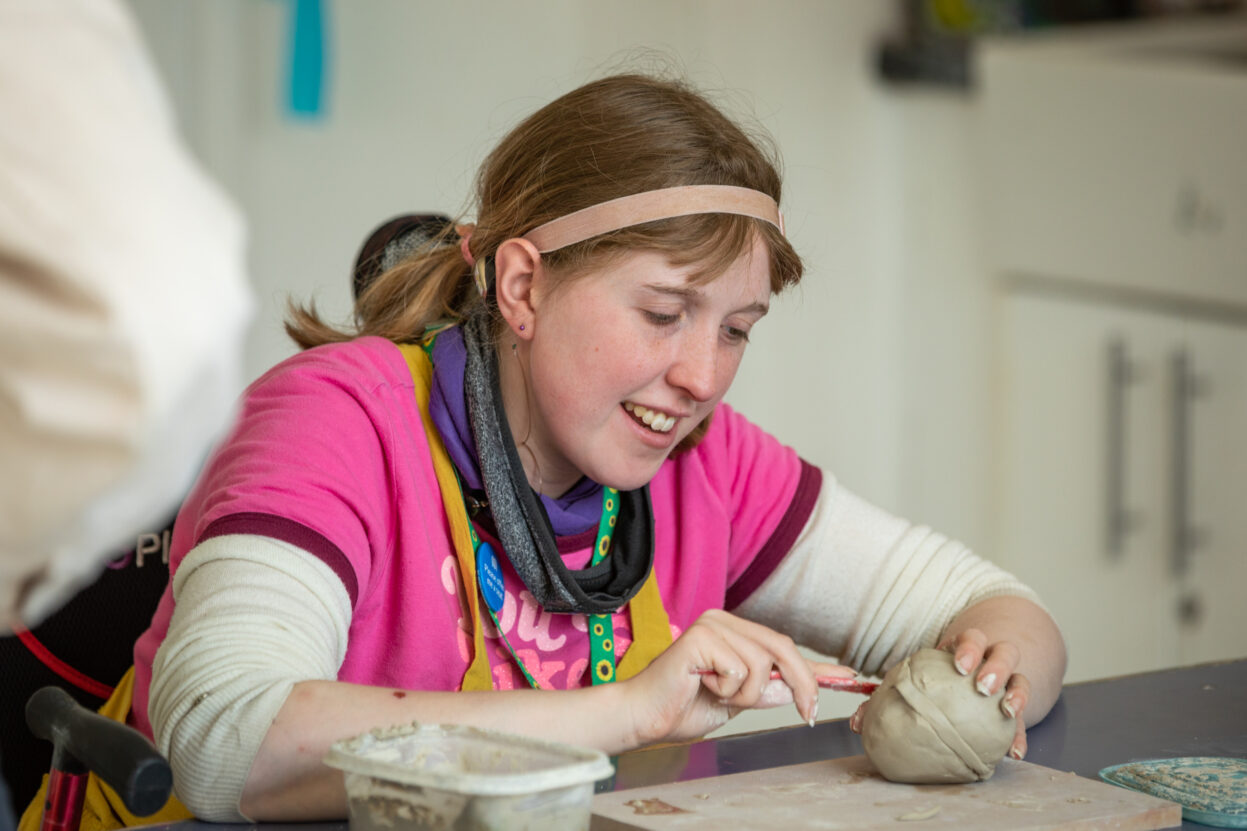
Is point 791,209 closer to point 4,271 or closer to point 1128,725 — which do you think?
point 1128,725

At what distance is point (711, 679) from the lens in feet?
3.04

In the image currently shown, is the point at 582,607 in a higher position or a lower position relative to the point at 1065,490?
higher

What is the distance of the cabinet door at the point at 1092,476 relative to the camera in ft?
9.45

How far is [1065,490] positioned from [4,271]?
2.88 metres

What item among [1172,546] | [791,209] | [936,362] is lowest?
[1172,546]

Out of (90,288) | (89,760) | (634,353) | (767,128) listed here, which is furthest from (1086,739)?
(767,128)

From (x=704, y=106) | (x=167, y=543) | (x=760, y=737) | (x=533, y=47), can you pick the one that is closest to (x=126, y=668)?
(x=167, y=543)

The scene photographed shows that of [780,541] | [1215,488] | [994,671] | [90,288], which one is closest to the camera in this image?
[90,288]

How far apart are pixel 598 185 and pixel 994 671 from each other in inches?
20.0

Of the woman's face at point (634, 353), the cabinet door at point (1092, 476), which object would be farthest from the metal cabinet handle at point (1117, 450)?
the woman's face at point (634, 353)

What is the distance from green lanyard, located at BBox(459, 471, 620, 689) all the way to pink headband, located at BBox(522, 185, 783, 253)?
9.1 inches

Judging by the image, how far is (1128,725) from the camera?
109 centimetres

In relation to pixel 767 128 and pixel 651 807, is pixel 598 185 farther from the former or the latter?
pixel 767 128

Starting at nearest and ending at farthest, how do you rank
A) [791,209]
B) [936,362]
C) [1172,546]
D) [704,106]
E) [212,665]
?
[212,665] < [704,106] < [1172,546] < [791,209] < [936,362]
